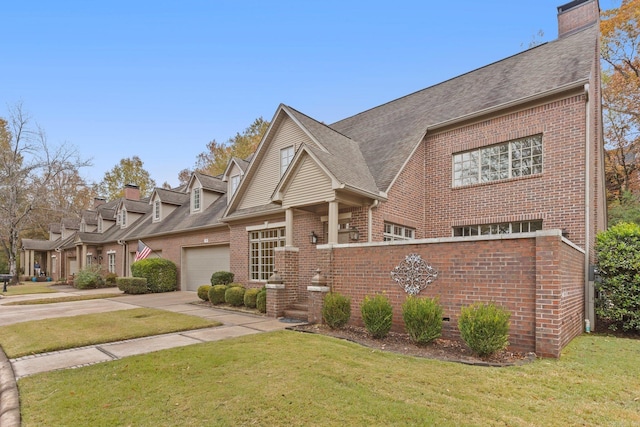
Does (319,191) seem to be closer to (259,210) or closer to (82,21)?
(259,210)

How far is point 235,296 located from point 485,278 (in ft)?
28.0

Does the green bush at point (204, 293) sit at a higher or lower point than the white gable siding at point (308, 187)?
lower

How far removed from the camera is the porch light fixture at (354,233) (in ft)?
31.5

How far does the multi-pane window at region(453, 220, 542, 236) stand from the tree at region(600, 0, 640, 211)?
17.3m

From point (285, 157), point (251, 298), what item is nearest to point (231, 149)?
point (285, 157)

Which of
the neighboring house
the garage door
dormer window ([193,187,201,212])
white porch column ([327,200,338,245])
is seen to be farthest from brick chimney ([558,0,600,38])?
dormer window ([193,187,201,212])

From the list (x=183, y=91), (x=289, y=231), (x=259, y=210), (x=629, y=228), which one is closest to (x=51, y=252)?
(x=183, y=91)

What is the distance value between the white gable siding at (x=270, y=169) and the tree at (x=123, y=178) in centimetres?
3478

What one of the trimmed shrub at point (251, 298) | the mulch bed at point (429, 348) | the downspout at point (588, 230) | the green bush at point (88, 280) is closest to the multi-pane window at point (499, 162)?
the downspout at point (588, 230)

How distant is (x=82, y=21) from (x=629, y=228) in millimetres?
19034

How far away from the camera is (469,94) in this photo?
12.2 m

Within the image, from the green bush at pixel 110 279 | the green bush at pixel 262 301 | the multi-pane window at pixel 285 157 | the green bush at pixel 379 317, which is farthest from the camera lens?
the green bush at pixel 110 279

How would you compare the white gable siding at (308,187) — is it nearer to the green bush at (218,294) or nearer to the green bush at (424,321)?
the green bush at (424,321)

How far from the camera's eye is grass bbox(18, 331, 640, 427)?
337cm
